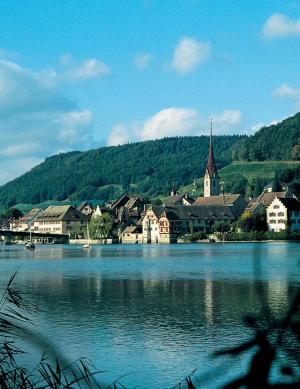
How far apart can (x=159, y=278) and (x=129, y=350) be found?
2474 centimetres

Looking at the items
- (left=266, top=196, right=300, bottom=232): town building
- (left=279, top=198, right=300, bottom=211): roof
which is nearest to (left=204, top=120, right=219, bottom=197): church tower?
(left=266, top=196, right=300, bottom=232): town building

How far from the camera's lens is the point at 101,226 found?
139 meters

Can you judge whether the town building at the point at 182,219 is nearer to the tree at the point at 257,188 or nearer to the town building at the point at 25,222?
the tree at the point at 257,188

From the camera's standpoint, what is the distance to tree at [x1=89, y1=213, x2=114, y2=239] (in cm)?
13838

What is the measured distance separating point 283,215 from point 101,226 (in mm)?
38198

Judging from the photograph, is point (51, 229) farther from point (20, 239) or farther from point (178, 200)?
point (178, 200)

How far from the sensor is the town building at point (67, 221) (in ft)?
517

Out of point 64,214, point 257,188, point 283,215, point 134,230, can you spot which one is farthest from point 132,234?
point 257,188

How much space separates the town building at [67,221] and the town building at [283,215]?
158ft

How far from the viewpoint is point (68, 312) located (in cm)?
2675

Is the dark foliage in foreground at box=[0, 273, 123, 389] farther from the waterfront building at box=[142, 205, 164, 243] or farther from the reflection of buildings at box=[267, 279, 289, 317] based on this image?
the waterfront building at box=[142, 205, 164, 243]

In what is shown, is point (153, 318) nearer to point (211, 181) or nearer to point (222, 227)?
point (222, 227)

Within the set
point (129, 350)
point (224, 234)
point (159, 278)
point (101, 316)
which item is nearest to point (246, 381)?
point (129, 350)

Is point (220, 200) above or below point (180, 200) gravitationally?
below
